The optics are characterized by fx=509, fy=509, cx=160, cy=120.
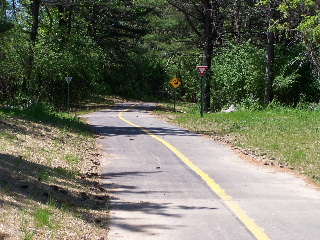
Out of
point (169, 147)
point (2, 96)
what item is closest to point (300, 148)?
point (169, 147)

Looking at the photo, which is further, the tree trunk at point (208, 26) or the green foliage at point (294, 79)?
the tree trunk at point (208, 26)

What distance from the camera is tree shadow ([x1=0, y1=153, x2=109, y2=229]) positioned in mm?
6719

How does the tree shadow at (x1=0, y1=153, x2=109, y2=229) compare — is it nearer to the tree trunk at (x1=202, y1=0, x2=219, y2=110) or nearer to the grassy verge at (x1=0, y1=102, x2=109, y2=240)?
the grassy verge at (x1=0, y1=102, x2=109, y2=240)

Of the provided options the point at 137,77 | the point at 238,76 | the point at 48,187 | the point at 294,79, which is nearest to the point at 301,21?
the point at 294,79

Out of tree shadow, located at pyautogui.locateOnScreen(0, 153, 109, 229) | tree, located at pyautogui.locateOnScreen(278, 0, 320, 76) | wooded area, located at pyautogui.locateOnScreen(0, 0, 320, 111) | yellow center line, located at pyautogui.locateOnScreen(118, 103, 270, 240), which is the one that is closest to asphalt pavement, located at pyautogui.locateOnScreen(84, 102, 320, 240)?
yellow center line, located at pyautogui.locateOnScreen(118, 103, 270, 240)

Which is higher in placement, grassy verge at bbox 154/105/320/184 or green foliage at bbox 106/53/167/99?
green foliage at bbox 106/53/167/99

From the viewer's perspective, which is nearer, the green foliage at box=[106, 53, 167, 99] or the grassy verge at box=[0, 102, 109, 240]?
the grassy verge at box=[0, 102, 109, 240]

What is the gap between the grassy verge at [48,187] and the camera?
19.1ft

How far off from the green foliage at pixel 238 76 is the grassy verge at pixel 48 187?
19.4 metres

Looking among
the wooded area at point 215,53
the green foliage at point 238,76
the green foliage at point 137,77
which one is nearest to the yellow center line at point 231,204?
the wooded area at point 215,53

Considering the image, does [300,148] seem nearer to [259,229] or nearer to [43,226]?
[259,229]

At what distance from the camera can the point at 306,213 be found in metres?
7.02

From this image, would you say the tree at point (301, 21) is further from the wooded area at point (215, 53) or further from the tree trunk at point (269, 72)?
the tree trunk at point (269, 72)

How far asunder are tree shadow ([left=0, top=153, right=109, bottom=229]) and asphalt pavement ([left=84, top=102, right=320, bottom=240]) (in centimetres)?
28
